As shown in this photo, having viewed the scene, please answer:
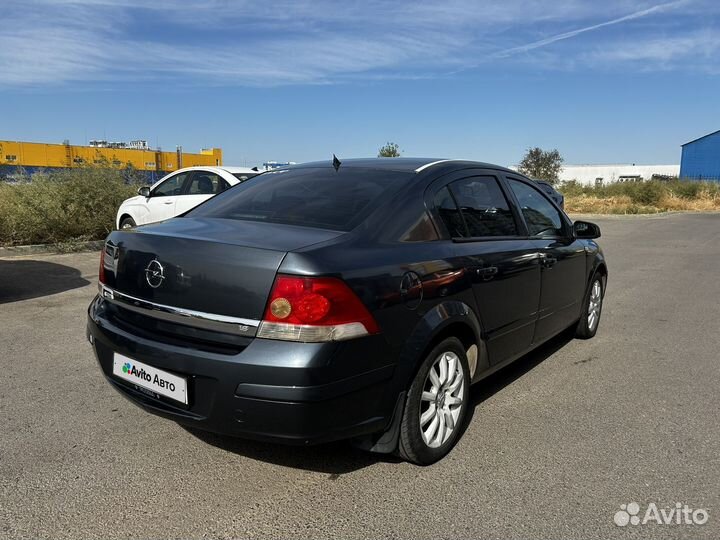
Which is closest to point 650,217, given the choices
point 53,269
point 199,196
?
point 199,196

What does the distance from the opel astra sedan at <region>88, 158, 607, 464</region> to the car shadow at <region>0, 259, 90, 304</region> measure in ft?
15.7

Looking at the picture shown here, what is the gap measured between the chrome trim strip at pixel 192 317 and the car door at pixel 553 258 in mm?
2446

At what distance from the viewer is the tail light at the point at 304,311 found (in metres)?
2.53

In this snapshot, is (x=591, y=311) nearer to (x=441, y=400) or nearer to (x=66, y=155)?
(x=441, y=400)

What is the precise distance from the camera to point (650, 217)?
29281mm

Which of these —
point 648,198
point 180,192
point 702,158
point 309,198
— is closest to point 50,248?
point 180,192

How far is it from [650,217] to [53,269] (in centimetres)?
2813

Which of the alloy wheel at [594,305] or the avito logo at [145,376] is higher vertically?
the avito logo at [145,376]

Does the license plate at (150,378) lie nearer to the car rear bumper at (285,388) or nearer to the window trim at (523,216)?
the car rear bumper at (285,388)

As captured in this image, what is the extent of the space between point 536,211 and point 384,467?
2.49m

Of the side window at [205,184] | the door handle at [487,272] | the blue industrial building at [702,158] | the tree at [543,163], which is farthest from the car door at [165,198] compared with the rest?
the blue industrial building at [702,158]

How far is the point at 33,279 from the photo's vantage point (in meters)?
8.27

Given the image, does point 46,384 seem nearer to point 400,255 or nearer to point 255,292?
point 255,292

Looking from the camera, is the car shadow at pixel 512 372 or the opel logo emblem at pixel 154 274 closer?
the opel logo emblem at pixel 154 274
